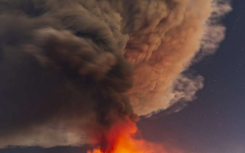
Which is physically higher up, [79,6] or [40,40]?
[79,6]

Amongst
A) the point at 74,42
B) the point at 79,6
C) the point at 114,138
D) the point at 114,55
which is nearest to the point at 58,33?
the point at 74,42

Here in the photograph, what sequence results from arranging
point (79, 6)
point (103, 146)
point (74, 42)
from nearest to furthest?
point (74, 42) < point (79, 6) < point (103, 146)

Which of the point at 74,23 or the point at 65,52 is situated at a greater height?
the point at 74,23

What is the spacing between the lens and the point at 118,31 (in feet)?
53.0

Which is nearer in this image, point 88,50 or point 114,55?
point 88,50

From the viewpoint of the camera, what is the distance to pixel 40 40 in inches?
579

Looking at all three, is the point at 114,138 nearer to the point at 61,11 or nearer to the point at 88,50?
the point at 88,50

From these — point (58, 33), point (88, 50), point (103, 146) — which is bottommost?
point (103, 146)

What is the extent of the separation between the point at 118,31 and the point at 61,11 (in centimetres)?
356

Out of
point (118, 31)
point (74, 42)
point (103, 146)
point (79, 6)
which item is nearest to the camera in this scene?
point (74, 42)

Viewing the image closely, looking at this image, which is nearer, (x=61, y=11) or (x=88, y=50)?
(x=88, y=50)

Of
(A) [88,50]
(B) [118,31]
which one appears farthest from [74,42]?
(B) [118,31]

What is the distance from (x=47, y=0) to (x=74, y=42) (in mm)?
3463

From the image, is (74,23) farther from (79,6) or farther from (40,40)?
(40,40)
